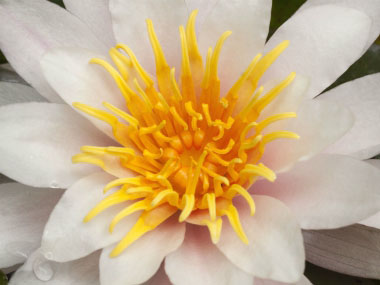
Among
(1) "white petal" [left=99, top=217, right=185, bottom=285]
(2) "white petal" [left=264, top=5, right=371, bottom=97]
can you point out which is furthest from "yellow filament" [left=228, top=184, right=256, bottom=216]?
(2) "white petal" [left=264, top=5, right=371, bottom=97]

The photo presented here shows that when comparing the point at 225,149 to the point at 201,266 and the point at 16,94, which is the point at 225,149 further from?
the point at 16,94

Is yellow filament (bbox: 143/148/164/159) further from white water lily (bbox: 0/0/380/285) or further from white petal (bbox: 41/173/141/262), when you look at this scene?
white petal (bbox: 41/173/141/262)

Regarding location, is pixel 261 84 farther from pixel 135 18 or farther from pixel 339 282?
pixel 339 282

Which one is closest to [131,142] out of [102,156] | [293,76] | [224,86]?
[102,156]

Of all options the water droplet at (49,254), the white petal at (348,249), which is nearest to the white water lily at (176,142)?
the water droplet at (49,254)

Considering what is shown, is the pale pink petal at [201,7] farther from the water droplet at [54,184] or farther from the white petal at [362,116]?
the water droplet at [54,184]

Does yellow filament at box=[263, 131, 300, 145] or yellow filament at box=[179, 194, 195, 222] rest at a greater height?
yellow filament at box=[263, 131, 300, 145]
